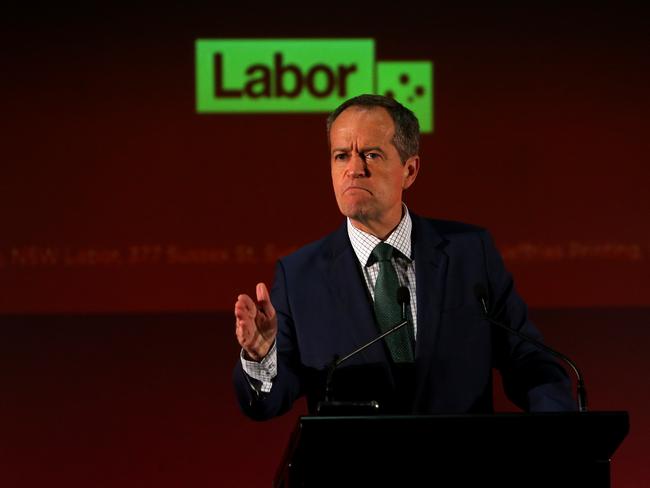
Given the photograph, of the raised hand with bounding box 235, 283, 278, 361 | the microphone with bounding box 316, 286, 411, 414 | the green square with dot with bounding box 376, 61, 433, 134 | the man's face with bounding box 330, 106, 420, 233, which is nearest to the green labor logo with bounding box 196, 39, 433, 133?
the green square with dot with bounding box 376, 61, 433, 134

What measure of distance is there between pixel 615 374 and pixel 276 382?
9.11 ft

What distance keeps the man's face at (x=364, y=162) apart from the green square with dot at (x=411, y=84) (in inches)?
77.9

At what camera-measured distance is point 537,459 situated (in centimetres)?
173

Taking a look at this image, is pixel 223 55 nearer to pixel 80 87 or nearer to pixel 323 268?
pixel 80 87

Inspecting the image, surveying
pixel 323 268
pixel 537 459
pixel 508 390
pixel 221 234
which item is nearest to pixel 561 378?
pixel 508 390

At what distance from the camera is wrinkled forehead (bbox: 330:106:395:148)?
2.29 metres

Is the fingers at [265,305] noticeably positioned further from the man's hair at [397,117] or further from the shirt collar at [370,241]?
the man's hair at [397,117]

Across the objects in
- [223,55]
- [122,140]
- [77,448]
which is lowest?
[77,448]

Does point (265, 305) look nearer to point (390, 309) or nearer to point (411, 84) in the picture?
point (390, 309)

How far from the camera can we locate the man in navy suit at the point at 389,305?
7.28ft

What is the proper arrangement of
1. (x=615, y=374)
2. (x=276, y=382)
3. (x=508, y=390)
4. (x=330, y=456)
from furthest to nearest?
1. (x=615, y=374)
2. (x=508, y=390)
3. (x=276, y=382)
4. (x=330, y=456)

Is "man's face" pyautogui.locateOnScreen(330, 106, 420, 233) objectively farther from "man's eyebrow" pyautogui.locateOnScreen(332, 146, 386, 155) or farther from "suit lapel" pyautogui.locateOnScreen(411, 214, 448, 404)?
"suit lapel" pyautogui.locateOnScreen(411, 214, 448, 404)

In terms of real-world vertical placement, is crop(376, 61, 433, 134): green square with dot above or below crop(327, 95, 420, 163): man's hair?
above

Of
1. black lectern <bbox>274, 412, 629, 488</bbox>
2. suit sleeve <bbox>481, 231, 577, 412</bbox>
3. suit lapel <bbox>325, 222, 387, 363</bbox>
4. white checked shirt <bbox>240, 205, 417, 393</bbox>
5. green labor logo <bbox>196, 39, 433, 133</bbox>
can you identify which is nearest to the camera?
black lectern <bbox>274, 412, 629, 488</bbox>
